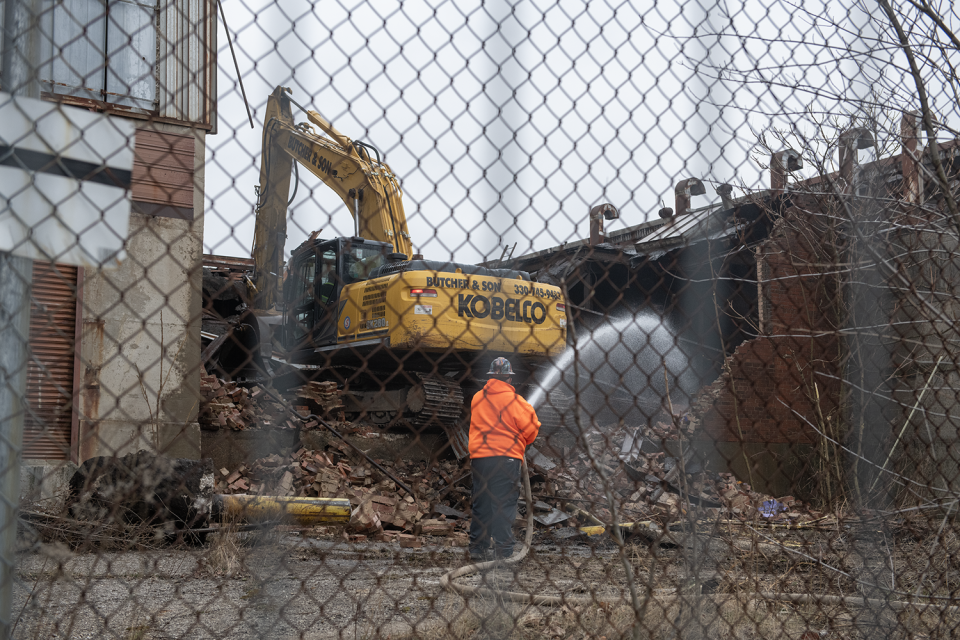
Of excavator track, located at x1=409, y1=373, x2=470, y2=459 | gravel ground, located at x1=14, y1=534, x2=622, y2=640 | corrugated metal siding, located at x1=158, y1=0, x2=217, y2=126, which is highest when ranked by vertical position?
corrugated metal siding, located at x1=158, y1=0, x2=217, y2=126

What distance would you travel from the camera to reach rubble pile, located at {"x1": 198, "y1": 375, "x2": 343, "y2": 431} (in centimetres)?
1062

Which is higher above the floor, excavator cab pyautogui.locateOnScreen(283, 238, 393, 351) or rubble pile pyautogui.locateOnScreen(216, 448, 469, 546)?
excavator cab pyautogui.locateOnScreen(283, 238, 393, 351)

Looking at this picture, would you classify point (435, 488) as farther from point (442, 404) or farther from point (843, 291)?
point (843, 291)

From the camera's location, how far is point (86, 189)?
195cm

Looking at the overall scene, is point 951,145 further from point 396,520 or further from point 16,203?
point 396,520

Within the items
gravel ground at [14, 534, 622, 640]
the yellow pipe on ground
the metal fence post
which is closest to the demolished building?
gravel ground at [14, 534, 622, 640]

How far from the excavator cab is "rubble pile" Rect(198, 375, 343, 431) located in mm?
802

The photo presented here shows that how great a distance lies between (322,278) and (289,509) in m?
5.45

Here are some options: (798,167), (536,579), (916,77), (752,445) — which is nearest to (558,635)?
(536,579)

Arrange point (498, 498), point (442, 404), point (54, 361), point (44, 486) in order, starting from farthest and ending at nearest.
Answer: point (442, 404) < point (54, 361) < point (44, 486) < point (498, 498)

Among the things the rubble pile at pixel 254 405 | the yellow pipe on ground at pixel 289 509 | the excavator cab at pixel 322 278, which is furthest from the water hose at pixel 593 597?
the excavator cab at pixel 322 278

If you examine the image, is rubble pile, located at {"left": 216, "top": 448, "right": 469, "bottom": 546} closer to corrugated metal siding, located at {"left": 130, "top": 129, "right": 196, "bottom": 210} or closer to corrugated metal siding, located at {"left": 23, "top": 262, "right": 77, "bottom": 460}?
corrugated metal siding, located at {"left": 23, "top": 262, "right": 77, "bottom": 460}

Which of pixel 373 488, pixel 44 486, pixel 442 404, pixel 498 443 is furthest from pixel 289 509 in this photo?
pixel 442 404

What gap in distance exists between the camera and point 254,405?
455 inches
